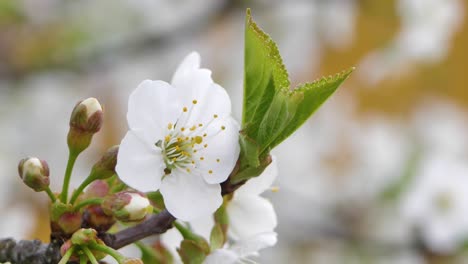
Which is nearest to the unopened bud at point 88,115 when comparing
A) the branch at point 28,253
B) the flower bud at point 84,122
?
the flower bud at point 84,122

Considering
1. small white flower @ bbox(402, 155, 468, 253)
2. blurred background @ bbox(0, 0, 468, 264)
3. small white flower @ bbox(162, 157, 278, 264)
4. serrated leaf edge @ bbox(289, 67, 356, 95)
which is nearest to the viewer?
serrated leaf edge @ bbox(289, 67, 356, 95)

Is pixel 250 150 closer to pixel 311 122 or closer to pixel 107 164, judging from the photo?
pixel 107 164

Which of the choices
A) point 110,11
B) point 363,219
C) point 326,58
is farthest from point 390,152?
point 326,58

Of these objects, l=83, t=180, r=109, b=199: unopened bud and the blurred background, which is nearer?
l=83, t=180, r=109, b=199: unopened bud

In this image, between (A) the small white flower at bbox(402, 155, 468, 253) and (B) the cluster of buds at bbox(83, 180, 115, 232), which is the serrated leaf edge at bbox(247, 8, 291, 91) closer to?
(B) the cluster of buds at bbox(83, 180, 115, 232)

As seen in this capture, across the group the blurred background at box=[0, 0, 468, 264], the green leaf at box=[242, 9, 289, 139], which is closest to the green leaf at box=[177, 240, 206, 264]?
the green leaf at box=[242, 9, 289, 139]

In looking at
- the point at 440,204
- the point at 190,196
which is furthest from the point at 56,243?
the point at 440,204
